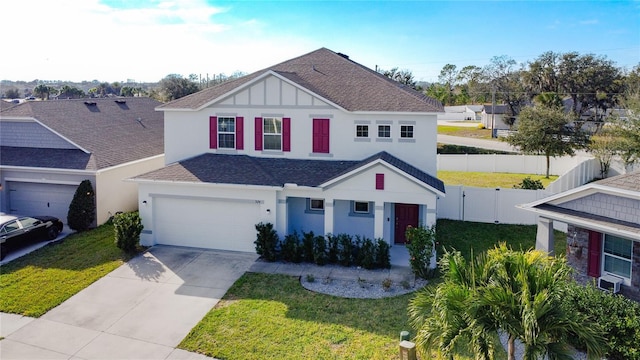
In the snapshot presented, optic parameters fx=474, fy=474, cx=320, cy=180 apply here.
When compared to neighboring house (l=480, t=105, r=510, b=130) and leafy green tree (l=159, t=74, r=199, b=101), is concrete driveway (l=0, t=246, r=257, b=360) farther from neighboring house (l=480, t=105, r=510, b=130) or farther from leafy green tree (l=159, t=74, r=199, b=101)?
neighboring house (l=480, t=105, r=510, b=130)

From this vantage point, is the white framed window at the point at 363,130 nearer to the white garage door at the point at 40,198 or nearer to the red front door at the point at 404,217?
the red front door at the point at 404,217

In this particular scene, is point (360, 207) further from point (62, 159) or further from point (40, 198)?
point (40, 198)

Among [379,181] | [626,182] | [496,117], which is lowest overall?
[379,181]

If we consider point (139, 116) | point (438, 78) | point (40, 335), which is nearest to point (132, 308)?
point (40, 335)

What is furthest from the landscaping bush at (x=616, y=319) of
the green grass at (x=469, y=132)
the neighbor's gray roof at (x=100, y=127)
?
the green grass at (x=469, y=132)

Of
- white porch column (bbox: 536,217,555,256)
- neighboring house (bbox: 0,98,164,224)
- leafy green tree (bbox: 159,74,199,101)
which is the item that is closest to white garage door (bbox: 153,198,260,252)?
neighboring house (bbox: 0,98,164,224)

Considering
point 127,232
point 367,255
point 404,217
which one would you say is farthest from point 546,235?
point 127,232

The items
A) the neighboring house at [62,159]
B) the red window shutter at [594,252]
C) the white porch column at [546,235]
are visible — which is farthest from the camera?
the neighboring house at [62,159]
